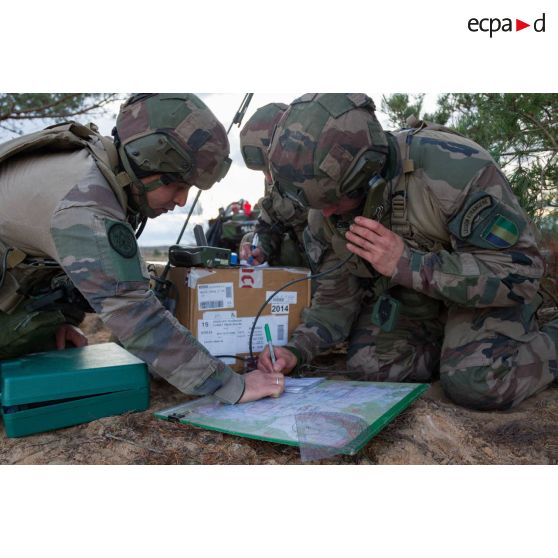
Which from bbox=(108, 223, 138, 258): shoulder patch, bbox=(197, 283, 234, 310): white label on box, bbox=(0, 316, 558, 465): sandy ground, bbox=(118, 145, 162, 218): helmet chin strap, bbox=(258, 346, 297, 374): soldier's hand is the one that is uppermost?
bbox=(118, 145, 162, 218): helmet chin strap

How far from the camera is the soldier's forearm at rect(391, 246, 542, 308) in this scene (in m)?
2.22

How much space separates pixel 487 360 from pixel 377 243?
72 cm

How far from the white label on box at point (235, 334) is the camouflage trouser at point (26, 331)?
0.68m

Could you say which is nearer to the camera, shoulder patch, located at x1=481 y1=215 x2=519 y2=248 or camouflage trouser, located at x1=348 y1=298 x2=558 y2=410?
shoulder patch, located at x1=481 y1=215 x2=519 y2=248

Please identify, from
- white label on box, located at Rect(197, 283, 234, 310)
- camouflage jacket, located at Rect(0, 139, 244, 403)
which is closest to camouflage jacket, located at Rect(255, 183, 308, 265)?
white label on box, located at Rect(197, 283, 234, 310)

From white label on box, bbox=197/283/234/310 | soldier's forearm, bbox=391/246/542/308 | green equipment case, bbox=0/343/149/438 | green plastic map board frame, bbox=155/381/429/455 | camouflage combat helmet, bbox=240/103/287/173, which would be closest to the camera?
green plastic map board frame, bbox=155/381/429/455

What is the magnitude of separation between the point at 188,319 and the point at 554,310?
2233 mm

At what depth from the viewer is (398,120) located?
387cm

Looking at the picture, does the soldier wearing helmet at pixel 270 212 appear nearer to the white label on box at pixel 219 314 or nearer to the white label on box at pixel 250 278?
the white label on box at pixel 250 278

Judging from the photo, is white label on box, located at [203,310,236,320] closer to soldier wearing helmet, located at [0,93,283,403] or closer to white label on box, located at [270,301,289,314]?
white label on box, located at [270,301,289,314]

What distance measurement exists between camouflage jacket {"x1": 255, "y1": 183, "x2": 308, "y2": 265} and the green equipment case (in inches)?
69.6

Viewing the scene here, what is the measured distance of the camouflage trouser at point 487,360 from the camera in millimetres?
2314

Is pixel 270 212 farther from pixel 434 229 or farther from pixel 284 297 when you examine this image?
pixel 434 229

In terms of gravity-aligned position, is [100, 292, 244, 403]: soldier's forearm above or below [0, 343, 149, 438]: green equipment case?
above
